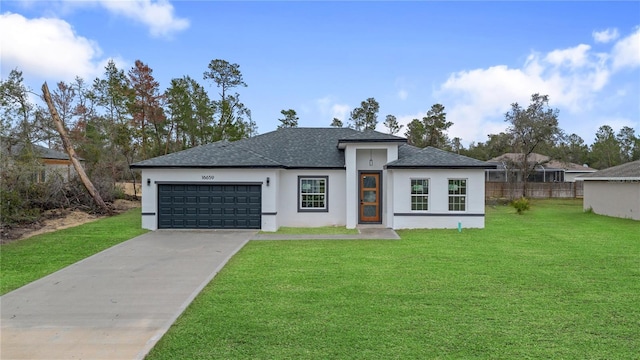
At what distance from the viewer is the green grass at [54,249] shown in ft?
29.5

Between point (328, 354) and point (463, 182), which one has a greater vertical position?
point (463, 182)

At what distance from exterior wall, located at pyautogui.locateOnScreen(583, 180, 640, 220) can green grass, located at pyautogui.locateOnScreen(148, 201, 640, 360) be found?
1080 centimetres

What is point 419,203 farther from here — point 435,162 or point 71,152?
point 71,152

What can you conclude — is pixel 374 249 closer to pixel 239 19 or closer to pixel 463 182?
pixel 463 182

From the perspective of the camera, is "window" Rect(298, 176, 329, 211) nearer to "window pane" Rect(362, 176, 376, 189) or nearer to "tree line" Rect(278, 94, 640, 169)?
"window pane" Rect(362, 176, 376, 189)

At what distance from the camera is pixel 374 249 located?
38.3 feet

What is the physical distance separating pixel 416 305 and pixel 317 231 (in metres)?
9.08

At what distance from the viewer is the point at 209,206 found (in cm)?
1614

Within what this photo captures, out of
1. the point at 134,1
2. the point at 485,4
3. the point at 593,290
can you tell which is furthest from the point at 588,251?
the point at 134,1

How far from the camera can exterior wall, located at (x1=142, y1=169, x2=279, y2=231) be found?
52.5ft

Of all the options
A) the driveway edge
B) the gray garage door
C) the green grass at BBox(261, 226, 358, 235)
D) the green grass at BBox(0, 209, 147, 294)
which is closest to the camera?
the driveway edge

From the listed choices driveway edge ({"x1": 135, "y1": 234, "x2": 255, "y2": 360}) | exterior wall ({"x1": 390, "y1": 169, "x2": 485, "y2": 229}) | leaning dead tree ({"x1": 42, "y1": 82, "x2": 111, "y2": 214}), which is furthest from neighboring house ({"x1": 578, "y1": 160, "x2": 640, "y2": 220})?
leaning dead tree ({"x1": 42, "y1": 82, "x2": 111, "y2": 214})

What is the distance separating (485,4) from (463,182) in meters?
6.77

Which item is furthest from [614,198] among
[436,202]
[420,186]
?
[420,186]
